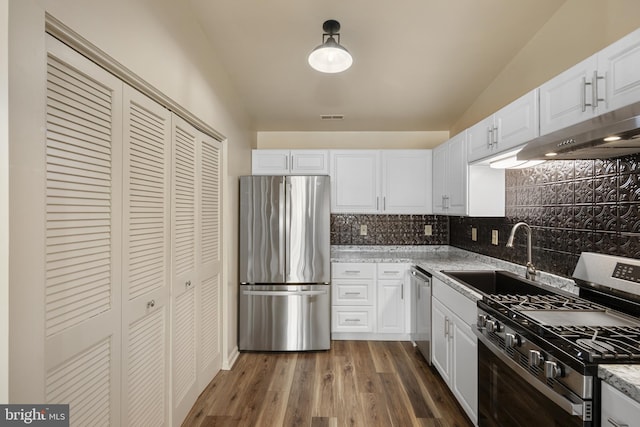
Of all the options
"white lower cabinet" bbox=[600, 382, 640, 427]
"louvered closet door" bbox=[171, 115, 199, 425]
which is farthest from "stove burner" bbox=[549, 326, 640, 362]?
"louvered closet door" bbox=[171, 115, 199, 425]

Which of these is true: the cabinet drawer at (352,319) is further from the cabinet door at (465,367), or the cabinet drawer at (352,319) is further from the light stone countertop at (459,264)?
the cabinet door at (465,367)

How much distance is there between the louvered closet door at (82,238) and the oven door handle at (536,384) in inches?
69.0

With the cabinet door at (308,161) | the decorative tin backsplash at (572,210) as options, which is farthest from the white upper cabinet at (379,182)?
the decorative tin backsplash at (572,210)

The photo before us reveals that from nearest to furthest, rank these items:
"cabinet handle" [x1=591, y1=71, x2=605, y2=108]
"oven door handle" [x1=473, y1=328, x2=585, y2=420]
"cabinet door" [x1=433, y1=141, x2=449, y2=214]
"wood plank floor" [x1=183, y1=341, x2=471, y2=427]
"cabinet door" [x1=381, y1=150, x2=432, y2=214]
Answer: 1. "oven door handle" [x1=473, y1=328, x2=585, y2=420]
2. "cabinet handle" [x1=591, y1=71, x2=605, y2=108]
3. "wood plank floor" [x1=183, y1=341, x2=471, y2=427]
4. "cabinet door" [x1=433, y1=141, x2=449, y2=214]
5. "cabinet door" [x1=381, y1=150, x2=432, y2=214]

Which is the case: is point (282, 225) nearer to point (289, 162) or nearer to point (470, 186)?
point (289, 162)

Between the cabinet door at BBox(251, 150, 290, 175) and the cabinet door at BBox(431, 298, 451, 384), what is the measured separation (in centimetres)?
216

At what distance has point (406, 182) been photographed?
12.4ft

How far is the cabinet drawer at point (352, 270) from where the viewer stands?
3.44m

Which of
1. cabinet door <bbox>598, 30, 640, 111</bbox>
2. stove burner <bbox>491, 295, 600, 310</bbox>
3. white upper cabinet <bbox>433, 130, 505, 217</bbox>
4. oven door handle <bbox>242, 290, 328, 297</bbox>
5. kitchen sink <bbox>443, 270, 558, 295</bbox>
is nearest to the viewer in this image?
cabinet door <bbox>598, 30, 640, 111</bbox>

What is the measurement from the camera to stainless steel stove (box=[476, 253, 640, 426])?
1101mm

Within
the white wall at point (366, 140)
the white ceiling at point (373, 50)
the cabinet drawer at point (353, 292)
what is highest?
the white ceiling at point (373, 50)

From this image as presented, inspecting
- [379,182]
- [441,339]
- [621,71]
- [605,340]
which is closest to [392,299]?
[441,339]

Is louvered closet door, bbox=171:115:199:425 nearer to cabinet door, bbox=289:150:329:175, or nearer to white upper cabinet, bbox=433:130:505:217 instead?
cabinet door, bbox=289:150:329:175

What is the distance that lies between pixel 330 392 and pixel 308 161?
237cm
